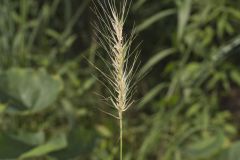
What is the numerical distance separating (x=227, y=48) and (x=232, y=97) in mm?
1160

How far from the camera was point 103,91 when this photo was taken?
5.76ft

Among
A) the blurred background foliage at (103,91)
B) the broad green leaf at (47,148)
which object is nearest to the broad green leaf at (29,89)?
the blurred background foliage at (103,91)

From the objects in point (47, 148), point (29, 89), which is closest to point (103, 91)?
point (29, 89)

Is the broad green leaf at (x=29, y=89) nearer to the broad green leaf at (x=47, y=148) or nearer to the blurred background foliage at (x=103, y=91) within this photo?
the blurred background foliage at (x=103, y=91)

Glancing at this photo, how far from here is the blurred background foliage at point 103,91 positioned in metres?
1.51

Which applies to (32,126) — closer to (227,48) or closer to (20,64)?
(20,64)

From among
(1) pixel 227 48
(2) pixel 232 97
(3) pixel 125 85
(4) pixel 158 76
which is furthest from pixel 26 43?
(3) pixel 125 85

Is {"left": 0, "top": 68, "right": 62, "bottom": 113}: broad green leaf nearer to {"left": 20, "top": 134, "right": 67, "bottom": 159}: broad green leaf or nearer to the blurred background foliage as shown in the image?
the blurred background foliage

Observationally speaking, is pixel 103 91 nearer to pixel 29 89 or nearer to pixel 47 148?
pixel 29 89

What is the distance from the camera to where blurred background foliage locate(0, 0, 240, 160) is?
1.51 m

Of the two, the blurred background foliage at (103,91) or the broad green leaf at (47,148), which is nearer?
the broad green leaf at (47,148)

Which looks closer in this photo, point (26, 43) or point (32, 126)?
point (32, 126)

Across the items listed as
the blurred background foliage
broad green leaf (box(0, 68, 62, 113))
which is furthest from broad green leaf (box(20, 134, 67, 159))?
broad green leaf (box(0, 68, 62, 113))

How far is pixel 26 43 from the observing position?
2240 mm
